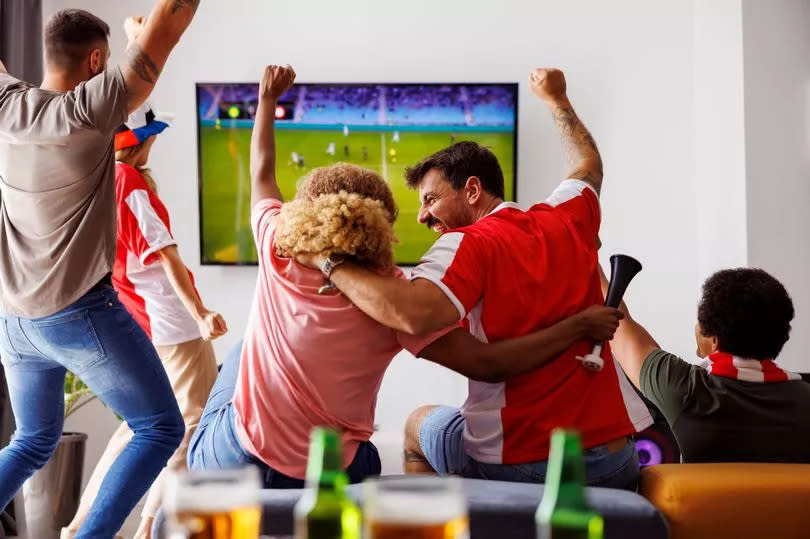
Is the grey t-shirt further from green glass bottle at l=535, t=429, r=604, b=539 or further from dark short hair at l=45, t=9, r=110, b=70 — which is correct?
green glass bottle at l=535, t=429, r=604, b=539

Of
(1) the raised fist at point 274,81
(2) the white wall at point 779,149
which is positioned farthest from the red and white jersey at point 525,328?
(2) the white wall at point 779,149

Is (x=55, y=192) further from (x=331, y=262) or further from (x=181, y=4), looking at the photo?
(x=331, y=262)

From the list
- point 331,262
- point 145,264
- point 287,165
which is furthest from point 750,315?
point 287,165

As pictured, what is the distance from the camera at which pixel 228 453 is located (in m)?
1.87

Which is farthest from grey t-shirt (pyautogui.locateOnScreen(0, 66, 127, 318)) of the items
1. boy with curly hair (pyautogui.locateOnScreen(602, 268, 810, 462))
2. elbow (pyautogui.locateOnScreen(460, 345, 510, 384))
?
boy with curly hair (pyautogui.locateOnScreen(602, 268, 810, 462))

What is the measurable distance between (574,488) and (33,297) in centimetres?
180

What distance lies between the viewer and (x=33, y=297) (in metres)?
2.23

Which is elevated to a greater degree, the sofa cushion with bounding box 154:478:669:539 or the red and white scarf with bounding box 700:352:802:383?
the red and white scarf with bounding box 700:352:802:383

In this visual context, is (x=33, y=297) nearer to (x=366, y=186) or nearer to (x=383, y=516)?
(x=366, y=186)

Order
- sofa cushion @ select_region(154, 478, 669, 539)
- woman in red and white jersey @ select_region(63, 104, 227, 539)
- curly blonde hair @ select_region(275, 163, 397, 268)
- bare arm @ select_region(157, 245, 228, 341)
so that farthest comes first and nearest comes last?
woman in red and white jersey @ select_region(63, 104, 227, 539) → bare arm @ select_region(157, 245, 228, 341) → curly blonde hair @ select_region(275, 163, 397, 268) → sofa cushion @ select_region(154, 478, 669, 539)

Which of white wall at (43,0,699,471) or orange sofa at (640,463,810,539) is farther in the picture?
white wall at (43,0,699,471)

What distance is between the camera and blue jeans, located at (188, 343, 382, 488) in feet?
6.05

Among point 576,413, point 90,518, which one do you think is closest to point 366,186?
point 576,413

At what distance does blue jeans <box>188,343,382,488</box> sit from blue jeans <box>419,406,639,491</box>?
0.16m
